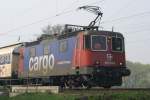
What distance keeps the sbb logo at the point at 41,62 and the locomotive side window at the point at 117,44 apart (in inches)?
162

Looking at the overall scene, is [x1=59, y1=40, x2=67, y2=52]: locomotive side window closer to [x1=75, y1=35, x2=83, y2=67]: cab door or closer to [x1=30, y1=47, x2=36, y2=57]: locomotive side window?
[x1=75, y1=35, x2=83, y2=67]: cab door

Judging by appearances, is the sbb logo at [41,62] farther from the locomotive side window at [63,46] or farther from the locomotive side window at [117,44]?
the locomotive side window at [117,44]

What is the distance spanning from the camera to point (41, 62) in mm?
27766

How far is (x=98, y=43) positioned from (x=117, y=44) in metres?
1.31

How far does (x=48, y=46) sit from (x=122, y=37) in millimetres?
4855

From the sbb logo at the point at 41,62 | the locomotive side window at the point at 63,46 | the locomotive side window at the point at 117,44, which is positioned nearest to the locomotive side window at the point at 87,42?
the locomotive side window at the point at 117,44

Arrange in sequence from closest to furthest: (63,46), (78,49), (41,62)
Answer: (78,49) < (63,46) < (41,62)

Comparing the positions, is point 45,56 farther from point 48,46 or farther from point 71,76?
point 71,76

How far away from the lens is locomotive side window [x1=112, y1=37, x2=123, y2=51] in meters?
24.3

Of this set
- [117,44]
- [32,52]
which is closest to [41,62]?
[32,52]

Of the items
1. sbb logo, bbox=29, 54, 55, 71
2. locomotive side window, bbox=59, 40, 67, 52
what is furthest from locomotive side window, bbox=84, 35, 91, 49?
sbb logo, bbox=29, 54, 55, 71

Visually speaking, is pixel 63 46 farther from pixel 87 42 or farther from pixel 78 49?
pixel 87 42

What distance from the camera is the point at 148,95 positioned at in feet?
51.5

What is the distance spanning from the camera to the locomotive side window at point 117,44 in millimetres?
24266
